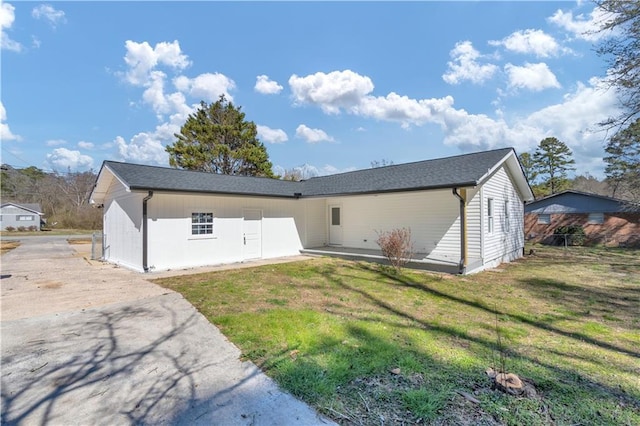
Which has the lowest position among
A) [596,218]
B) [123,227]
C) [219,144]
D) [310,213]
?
[123,227]

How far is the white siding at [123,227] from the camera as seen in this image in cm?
986

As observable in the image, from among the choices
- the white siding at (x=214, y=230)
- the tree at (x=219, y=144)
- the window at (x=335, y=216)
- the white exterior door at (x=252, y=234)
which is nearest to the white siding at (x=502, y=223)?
the window at (x=335, y=216)

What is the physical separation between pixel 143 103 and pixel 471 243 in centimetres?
2537

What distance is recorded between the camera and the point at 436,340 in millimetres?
4082

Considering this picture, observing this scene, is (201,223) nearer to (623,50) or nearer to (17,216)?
(623,50)

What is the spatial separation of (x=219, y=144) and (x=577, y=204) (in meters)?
27.0

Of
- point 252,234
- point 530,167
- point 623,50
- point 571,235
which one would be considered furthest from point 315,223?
point 530,167

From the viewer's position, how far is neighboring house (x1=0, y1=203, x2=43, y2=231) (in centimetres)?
3862

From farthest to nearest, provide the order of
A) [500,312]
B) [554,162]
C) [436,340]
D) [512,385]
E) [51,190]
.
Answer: [51,190], [554,162], [500,312], [436,340], [512,385]

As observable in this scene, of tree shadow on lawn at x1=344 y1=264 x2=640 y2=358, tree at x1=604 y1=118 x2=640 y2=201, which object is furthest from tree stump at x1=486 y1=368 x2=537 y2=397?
tree at x1=604 y1=118 x2=640 y2=201

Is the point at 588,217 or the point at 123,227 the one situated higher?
the point at 588,217

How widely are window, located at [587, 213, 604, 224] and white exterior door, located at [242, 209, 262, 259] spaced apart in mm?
20052

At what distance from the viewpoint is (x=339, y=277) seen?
8570 millimetres

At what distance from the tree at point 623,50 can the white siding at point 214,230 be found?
A: 481 inches
